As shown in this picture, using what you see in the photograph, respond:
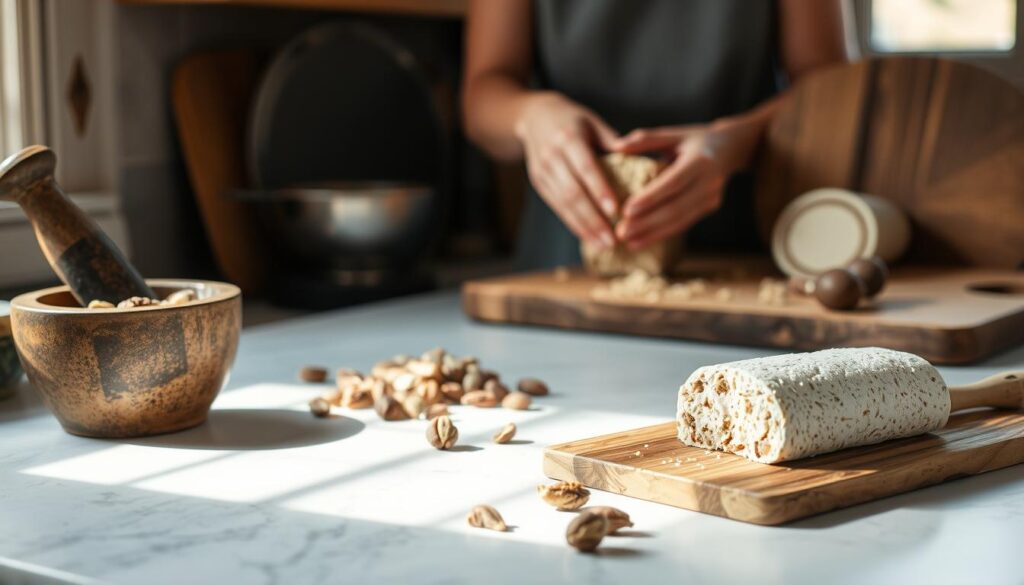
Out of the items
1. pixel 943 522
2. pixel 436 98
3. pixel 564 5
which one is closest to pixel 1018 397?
pixel 943 522

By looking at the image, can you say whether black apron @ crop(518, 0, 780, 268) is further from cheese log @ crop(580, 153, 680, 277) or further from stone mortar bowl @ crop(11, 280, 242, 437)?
stone mortar bowl @ crop(11, 280, 242, 437)

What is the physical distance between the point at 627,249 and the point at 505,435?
2.24ft

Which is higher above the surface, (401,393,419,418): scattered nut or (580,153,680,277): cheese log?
(580,153,680,277): cheese log

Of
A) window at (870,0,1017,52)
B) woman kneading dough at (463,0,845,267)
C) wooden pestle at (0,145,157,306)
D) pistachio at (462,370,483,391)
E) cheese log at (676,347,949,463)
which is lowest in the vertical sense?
pistachio at (462,370,483,391)

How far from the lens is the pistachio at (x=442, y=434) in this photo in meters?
0.97

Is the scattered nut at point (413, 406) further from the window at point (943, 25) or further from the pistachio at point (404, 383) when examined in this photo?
the window at point (943, 25)

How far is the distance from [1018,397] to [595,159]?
2.38ft

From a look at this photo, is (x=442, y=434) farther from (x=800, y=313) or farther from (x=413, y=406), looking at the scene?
(x=800, y=313)

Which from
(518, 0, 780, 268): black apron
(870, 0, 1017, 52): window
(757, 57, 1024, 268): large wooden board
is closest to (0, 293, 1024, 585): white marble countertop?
(757, 57, 1024, 268): large wooden board

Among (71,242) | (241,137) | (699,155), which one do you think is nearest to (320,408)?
(71,242)

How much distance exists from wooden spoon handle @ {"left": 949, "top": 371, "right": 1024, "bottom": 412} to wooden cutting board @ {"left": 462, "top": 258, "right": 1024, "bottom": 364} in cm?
28

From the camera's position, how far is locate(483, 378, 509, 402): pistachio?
1.13m

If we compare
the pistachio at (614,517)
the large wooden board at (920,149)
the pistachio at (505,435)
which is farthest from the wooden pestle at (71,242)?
the large wooden board at (920,149)

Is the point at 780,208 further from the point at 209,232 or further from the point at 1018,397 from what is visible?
the point at 209,232
